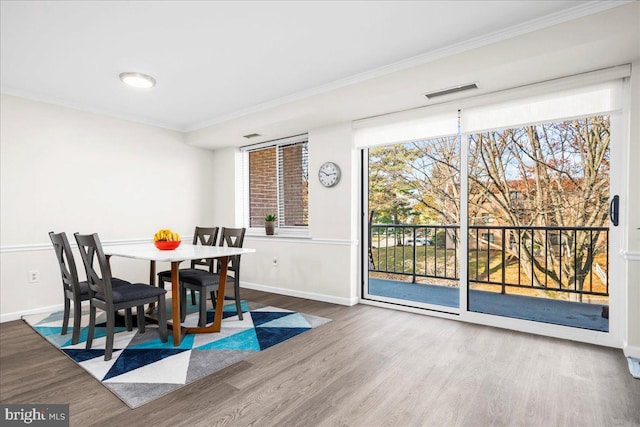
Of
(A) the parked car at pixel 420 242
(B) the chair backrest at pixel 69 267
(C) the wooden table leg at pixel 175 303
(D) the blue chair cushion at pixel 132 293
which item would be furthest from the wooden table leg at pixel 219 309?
(A) the parked car at pixel 420 242

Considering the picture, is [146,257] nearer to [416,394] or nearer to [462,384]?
[416,394]

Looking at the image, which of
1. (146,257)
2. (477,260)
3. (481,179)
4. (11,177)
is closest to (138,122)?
(11,177)

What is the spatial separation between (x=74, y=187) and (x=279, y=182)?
2532mm

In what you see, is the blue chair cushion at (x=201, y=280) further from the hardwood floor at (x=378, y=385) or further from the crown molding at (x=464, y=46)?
the crown molding at (x=464, y=46)

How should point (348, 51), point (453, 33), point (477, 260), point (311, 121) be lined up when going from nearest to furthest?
point (453, 33) → point (348, 51) → point (311, 121) → point (477, 260)

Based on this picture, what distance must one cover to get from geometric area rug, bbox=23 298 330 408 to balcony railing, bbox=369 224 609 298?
6.70ft

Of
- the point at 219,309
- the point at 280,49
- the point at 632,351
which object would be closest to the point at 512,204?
the point at 632,351

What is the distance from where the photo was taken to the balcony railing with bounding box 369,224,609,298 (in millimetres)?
3727

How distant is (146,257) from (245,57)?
6.09 ft

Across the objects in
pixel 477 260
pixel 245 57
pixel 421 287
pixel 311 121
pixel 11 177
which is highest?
pixel 245 57

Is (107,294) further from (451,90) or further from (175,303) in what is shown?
(451,90)

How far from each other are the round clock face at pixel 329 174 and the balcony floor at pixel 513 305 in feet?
5.55

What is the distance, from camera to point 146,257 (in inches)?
103

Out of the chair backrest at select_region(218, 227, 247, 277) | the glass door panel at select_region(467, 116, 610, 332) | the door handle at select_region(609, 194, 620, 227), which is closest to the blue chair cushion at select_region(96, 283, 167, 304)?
the chair backrest at select_region(218, 227, 247, 277)
